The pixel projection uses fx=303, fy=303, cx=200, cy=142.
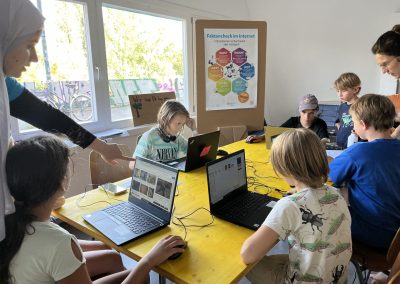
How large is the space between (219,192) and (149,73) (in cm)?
255

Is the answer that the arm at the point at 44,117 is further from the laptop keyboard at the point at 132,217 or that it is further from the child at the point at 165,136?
the child at the point at 165,136

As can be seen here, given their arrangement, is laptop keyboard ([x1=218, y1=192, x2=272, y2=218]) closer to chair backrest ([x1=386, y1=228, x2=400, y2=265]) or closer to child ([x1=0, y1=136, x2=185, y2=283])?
chair backrest ([x1=386, y1=228, x2=400, y2=265])

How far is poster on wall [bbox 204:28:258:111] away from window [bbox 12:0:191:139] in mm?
607

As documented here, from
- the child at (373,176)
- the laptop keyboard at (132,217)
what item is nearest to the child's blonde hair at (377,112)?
the child at (373,176)

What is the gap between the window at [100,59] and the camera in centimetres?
266

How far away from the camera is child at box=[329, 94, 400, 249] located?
1457 millimetres

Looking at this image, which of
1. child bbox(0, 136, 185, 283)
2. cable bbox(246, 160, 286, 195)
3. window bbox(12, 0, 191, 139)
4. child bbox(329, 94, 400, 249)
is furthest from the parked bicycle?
child bbox(329, 94, 400, 249)

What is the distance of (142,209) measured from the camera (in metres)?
1.40

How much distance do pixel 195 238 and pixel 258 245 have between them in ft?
0.90

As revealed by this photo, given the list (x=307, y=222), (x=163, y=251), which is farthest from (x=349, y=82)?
(x=163, y=251)

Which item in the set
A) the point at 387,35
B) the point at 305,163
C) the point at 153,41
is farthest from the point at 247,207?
the point at 153,41

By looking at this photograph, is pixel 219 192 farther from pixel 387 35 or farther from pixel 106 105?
pixel 106 105

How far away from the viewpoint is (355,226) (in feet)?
5.16

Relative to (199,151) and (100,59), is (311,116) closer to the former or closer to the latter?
(199,151)
